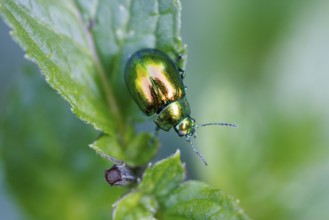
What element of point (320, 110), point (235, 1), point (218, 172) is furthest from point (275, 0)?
point (218, 172)

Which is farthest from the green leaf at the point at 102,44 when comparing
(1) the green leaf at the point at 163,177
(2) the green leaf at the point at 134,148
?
(1) the green leaf at the point at 163,177

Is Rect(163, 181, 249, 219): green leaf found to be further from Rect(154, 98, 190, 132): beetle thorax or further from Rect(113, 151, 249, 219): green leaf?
Rect(154, 98, 190, 132): beetle thorax

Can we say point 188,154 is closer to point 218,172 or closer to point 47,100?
point 218,172

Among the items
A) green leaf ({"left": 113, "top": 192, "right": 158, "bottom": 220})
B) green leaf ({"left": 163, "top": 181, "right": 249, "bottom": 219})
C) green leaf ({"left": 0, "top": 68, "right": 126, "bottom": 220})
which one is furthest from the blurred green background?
green leaf ({"left": 163, "top": 181, "right": 249, "bottom": 219})

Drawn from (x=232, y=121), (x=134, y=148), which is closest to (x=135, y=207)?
(x=134, y=148)

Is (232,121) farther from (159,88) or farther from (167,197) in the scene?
(167,197)

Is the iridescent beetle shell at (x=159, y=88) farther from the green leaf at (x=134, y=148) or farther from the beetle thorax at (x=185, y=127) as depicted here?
the green leaf at (x=134, y=148)
